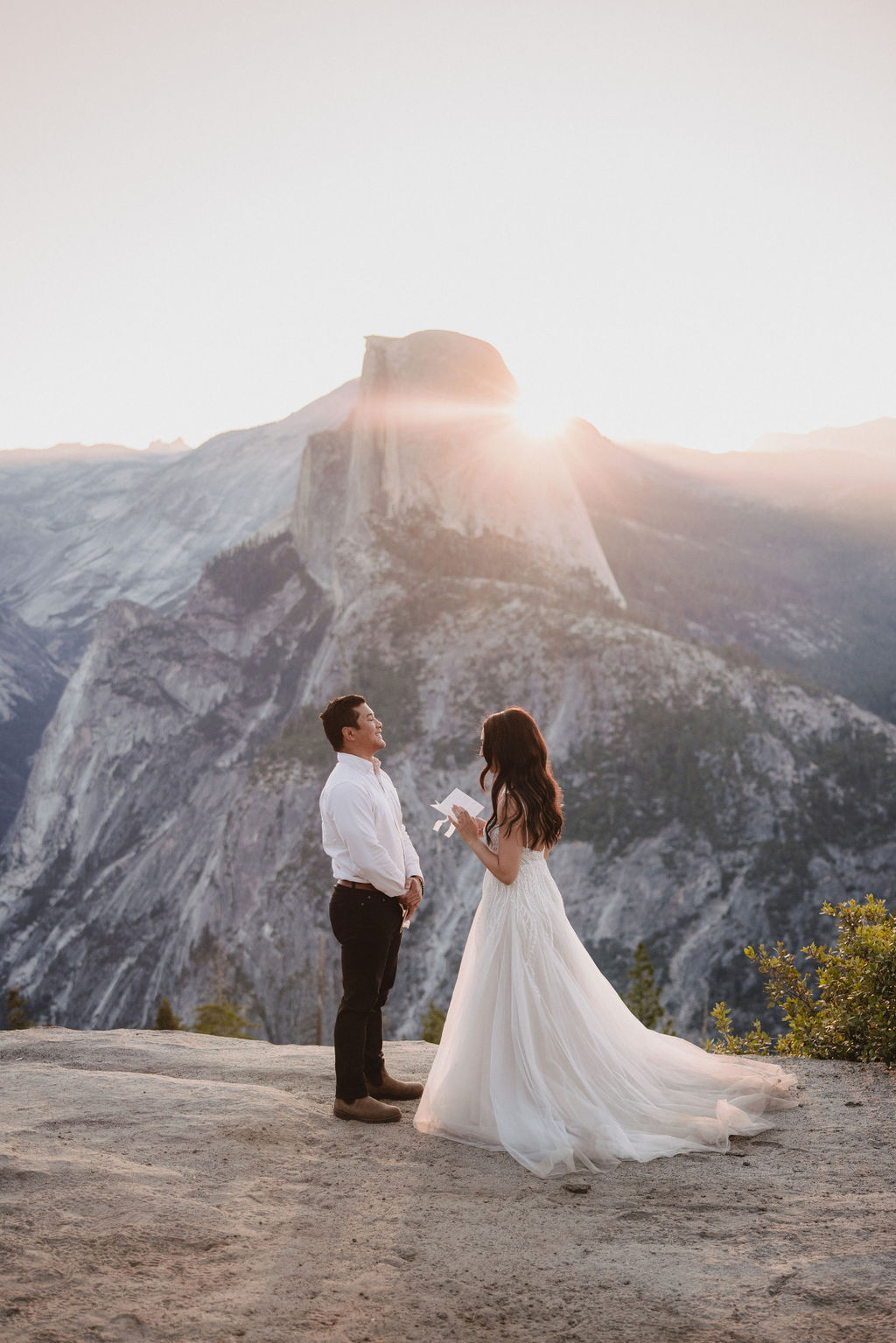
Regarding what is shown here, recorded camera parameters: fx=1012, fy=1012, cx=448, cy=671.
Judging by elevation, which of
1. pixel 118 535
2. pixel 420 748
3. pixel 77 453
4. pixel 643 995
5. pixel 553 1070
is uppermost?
pixel 77 453

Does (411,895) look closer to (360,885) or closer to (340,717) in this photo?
(360,885)

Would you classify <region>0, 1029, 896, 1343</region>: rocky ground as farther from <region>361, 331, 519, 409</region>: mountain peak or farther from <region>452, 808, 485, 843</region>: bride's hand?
<region>361, 331, 519, 409</region>: mountain peak

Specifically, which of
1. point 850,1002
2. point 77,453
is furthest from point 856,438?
point 850,1002

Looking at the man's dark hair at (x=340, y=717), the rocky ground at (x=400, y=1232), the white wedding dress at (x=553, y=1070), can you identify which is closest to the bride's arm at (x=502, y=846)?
the white wedding dress at (x=553, y=1070)

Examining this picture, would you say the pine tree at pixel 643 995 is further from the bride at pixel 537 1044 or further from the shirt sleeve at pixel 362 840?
the shirt sleeve at pixel 362 840

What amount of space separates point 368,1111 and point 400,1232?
5.81 ft

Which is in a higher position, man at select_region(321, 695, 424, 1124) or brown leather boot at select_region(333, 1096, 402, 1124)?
man at select_region(321, 695, 424, 1124)

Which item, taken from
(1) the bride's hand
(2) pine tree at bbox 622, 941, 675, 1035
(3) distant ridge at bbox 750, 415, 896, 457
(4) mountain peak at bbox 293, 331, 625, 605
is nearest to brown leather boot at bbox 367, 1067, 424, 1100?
(1) the bride's hand

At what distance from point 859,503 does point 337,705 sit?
104 m

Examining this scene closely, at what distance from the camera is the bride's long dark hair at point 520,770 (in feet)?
19.0

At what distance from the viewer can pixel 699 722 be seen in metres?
42.4

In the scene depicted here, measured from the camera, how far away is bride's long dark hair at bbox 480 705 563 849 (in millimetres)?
5801

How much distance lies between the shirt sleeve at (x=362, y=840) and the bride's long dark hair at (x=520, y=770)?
71 cm

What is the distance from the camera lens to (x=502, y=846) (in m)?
5.96
